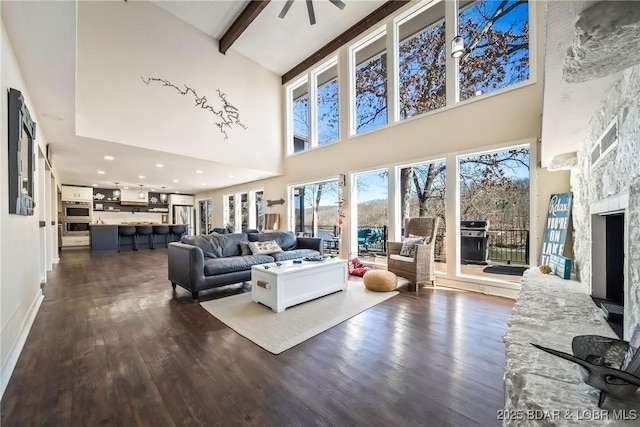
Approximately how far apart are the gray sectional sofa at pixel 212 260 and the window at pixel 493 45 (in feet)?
14.2

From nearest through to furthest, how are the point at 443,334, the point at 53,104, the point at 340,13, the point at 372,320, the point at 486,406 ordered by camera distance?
the point at 486,406 < the point at 443,334 < the point at 372,320 < the point at 53,104 < the point at 340,13

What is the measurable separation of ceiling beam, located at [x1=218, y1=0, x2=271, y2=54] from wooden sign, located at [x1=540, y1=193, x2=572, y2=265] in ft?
19.3

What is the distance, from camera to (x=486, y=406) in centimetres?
149

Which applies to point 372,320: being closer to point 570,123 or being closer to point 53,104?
point 570,123

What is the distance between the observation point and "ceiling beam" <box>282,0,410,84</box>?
16.7 feet

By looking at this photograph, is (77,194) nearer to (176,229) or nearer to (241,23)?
(176,229)

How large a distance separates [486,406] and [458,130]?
3965 mm

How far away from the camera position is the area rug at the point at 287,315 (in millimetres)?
2361

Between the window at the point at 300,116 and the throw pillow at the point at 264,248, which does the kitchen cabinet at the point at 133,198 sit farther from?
the throw pillow at the point at 264,248

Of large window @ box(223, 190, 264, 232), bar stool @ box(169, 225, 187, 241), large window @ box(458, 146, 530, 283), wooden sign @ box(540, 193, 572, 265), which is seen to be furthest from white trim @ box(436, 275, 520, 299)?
bar stool @ box(169, 225, 187, 241)

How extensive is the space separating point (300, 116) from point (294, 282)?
18.6 feet

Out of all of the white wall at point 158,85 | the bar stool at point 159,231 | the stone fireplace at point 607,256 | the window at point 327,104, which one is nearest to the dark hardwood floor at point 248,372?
the stone fireplace at point 607,256

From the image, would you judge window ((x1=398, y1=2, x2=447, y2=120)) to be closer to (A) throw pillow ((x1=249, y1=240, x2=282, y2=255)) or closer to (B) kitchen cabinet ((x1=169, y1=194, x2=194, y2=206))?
(A) throw pillow ((x1=249, y1=240, x2=282, y2=255))

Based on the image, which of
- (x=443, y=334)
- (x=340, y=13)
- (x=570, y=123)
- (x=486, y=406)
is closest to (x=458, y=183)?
(x=570, y=123)
